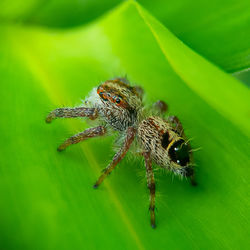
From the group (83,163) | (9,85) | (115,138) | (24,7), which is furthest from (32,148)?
(24,7)

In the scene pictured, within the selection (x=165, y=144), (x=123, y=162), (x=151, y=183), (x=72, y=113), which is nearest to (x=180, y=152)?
(x=165, y=144)

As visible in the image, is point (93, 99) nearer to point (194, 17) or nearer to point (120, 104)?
point (120, 104)

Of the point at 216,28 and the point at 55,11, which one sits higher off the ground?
the point at 55,11

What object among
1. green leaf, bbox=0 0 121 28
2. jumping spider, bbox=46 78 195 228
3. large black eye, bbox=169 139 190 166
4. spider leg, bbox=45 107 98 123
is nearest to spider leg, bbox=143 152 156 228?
jumping spider, bbox=46 78 195 228

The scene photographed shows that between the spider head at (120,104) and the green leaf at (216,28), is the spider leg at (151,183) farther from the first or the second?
the green leaf at (216,28)

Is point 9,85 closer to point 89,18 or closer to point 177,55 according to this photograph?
point 89,18
